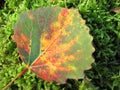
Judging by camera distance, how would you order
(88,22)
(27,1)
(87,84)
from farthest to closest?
1. (27,1)
2. (88,22)
3. (87,84)

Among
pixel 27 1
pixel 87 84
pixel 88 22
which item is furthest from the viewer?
pixel 27 1

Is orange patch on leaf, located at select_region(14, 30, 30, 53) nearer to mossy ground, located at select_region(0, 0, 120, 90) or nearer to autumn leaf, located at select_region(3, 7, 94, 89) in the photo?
autumn leaf, located at select_region(3, 7, 94, 89)

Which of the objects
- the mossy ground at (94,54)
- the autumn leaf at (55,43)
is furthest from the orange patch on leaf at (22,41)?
the mossy ground at (94,54)

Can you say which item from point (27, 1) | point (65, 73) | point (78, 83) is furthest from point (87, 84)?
point (27, 1)

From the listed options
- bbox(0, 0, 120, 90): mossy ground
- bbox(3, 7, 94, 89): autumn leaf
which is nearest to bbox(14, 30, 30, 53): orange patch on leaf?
bbox(3, 7, 94, 89): autumn leaf

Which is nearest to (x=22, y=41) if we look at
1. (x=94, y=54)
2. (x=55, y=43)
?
(x=55, y=43)

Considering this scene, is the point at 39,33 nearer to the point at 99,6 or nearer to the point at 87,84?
the point at 87,84
